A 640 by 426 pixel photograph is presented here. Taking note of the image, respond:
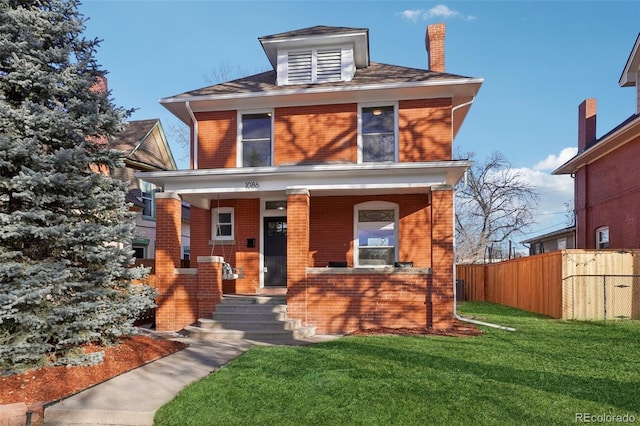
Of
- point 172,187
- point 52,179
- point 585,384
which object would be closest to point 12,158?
point 52,179

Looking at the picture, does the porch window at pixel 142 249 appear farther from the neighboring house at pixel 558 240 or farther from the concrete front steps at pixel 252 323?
the neighboring house at pixel 558 240

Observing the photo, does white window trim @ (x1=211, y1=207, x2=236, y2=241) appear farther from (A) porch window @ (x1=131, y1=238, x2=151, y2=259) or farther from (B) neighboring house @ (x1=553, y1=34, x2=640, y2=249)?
(B) neighboring house @ (x1=553, y1=34, x2=640, y2=249)

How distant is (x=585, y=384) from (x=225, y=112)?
32.9ft

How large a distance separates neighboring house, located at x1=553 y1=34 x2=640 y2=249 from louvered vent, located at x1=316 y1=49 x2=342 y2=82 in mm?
9401

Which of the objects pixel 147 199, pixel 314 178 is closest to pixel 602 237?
pixel 314 178

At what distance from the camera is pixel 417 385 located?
5254 millimetres

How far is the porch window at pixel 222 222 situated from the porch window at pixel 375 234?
3.58 m

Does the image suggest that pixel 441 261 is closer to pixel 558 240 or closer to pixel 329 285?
pixel 329 285

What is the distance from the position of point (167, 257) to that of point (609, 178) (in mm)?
15879

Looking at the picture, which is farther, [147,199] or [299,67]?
[147,199]

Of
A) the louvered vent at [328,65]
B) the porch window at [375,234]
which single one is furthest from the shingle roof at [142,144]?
the porch window at [375,234]

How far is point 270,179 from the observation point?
1011cm

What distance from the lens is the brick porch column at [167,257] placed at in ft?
33.4

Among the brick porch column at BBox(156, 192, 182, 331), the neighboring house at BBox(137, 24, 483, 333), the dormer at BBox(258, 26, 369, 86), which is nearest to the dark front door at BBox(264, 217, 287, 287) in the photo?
the neighboring house at BBox(137, 24, 483, 333)
